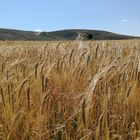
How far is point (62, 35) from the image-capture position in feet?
283

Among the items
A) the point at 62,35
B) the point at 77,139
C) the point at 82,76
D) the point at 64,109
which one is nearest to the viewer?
the point at 77,139

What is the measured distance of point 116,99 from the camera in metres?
2.00

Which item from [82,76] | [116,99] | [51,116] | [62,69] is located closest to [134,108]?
[116,99]

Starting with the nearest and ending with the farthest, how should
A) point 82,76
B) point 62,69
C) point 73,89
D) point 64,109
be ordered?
point 64,109, point 73,89, point 82,76, point 62,69

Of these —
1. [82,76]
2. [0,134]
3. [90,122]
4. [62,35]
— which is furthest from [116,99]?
[62,35]

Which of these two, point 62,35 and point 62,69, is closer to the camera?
point 62,69

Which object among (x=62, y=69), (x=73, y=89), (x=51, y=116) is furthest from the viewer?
(x=62, y=69)

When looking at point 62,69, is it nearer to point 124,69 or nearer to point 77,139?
point 124,69

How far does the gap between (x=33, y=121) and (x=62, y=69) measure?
0.92 m

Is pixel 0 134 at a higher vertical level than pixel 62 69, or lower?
lower

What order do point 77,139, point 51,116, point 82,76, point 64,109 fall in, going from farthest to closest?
point 82,76
point 64,109
point 51,116
point 77,139

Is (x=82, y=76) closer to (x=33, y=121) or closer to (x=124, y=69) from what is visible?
(x=124, y=69)

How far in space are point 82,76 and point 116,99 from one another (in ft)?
1.65

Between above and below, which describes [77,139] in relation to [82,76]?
below
